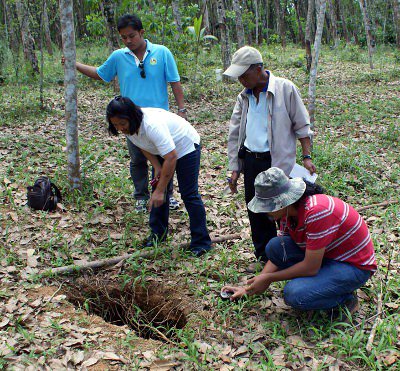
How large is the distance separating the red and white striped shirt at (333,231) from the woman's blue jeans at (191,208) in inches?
44.8

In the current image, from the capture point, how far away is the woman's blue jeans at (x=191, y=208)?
4191mm

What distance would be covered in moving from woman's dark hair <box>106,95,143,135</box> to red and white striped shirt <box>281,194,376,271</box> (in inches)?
Result: 58.1

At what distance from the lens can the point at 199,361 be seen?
3.21m

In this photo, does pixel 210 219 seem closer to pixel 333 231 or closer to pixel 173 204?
pixel 173 204

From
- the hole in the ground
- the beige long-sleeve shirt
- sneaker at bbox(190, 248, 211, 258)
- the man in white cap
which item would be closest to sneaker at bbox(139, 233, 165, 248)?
sneaker at bbox(190, 248, 211, 258)

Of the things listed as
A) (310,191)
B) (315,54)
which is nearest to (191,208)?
(310,191)

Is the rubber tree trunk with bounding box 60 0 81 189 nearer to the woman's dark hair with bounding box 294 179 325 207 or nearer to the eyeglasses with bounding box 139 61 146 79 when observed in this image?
the eyeglasses with bounding box 139 61 146 79

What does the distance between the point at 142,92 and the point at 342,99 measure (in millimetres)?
7381

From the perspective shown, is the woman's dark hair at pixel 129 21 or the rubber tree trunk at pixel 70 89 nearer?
the woman's dark hair at pixel 129 21

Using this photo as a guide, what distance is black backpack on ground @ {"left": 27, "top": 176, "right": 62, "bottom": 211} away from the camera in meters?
5.00

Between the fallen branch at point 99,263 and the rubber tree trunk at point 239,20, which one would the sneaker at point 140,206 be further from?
the rubber tree trunk at point 239,20

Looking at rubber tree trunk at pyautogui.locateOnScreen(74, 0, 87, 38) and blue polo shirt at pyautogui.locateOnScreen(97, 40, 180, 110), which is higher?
rubber tree trunk at pyautogui.locateOnScreen(74, 0, 87, 38)

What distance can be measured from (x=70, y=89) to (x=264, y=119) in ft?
8.38

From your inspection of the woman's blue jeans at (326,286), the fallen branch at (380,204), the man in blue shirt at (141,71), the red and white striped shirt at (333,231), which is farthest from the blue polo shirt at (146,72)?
the fallen branch at (380,204)
